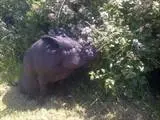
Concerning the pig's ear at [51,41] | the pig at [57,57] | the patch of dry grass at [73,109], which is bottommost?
the patch of dry grass at [73,109]

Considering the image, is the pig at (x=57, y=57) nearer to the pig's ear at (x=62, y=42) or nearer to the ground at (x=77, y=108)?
the pig's ear at (x=62, y=42)

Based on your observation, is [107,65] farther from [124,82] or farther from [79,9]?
[79,9]

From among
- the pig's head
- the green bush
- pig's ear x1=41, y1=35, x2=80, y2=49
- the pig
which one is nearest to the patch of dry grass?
the green bush

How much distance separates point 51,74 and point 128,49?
1097 mm

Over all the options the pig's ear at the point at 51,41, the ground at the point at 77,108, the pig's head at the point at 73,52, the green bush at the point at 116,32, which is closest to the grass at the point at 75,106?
the ground at the point at 77,108

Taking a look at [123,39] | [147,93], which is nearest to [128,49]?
[123,39]

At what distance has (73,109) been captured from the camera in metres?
5.28

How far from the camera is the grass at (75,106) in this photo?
5.11m

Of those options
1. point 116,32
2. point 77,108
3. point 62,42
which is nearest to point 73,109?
point 77,108

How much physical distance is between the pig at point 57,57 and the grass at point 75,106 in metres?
0.32

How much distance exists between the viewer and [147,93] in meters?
5.30

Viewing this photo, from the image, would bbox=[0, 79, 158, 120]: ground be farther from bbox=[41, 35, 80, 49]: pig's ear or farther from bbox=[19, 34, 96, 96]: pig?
bbox=[41, 35, 80, 49]: pig's ear

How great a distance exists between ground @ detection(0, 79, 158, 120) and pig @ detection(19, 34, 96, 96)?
0.32m

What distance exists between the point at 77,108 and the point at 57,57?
744 millimetres
